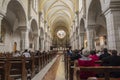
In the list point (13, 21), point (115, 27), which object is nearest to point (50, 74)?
point (115, 27)

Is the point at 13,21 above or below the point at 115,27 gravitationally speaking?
above

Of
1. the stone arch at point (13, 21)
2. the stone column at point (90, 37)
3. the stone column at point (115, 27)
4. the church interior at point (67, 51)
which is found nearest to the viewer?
the church interior at point (67, 51)

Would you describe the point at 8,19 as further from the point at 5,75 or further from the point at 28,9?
the point at 5,75

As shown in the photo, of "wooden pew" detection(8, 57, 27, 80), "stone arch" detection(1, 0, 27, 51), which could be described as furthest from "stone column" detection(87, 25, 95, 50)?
"wooden pew" detection(8, 57, 27, 80)

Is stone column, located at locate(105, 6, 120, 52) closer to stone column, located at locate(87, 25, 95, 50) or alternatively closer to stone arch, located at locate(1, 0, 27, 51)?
stone column, located at locate(87, 25, 95, 50)

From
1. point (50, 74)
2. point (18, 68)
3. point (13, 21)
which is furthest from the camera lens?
point (13, 21)

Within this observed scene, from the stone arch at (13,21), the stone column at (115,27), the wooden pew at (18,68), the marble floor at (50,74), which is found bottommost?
the marble floor at (50,74)

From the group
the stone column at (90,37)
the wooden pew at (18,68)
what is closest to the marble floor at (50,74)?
the wooden pew at (18,68)

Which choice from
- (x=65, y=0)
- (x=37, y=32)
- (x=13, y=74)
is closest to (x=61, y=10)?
(x=65, y=0)

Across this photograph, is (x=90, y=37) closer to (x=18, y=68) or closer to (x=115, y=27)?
(x=115, y=27)

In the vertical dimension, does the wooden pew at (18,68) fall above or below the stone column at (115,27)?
below

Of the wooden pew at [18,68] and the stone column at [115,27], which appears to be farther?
the stone column at [115,27]

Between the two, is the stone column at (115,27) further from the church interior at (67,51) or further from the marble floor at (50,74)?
the marble floor at (50,74)

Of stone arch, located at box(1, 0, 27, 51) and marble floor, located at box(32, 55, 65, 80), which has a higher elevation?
stone arch, located at box(1, 0, 27, 51)
